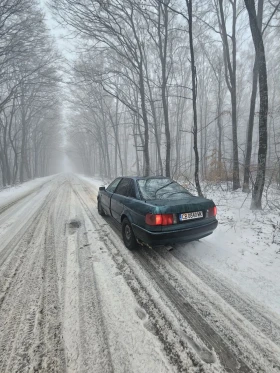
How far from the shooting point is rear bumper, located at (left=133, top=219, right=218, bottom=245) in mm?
3420

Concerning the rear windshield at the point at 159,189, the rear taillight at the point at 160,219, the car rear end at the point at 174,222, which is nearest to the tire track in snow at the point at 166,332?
the car rear end at the point at 174,222

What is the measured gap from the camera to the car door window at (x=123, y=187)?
5009 millimetres

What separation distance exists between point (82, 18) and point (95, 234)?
1014cm

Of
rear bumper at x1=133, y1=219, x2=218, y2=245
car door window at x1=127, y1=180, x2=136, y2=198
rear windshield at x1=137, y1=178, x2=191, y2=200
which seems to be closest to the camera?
rear bumper at x1=133, y1=219, x2=218, y2=245

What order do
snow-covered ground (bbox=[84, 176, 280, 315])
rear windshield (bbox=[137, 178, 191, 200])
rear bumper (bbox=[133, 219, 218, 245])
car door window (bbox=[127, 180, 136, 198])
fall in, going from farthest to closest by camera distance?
car door window (bbox=[127, 180, 136, 198]) → rear windshield (bbox=[137, 178, 191, 200]) → rear bumper (bbox=[133, 219, 218, 245]) → snow-covered ground (bbox=[84, 176, 280, 315])

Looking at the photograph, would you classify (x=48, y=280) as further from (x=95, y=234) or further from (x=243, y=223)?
(x=243, y=223)

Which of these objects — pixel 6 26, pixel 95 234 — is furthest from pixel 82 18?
pixel 95 234

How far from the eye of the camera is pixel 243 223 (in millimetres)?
5355

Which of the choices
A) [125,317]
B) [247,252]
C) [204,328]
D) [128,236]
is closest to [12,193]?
[128,236]

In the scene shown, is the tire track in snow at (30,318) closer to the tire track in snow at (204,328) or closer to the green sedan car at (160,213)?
the tire track in snow at (204,328)

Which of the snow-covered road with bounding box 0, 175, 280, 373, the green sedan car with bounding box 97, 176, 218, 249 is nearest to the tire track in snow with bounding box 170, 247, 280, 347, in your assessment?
the snow-covered road with bounding box 0, 175, 280, 373

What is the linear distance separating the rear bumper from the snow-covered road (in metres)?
0.42

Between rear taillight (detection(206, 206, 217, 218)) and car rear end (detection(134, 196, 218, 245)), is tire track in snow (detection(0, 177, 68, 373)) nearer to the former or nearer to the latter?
car rear end (detection(134, 196, 218, 245))

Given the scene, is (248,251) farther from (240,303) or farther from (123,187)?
(123,187)
